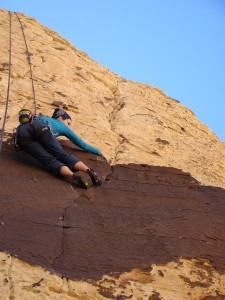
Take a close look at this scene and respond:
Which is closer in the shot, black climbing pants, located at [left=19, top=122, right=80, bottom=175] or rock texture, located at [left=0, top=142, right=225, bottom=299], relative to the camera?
rock texture, located at [left=0, top=142, right=225, bottom=299]

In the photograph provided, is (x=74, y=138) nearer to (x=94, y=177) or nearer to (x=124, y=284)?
(x=94, y=177)

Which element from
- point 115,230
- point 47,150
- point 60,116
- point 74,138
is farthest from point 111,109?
point 115,230

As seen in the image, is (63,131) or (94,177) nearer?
(94,177)

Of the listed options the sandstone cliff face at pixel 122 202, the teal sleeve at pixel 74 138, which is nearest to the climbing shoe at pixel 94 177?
the sandstone cliff face at pixel 122 202

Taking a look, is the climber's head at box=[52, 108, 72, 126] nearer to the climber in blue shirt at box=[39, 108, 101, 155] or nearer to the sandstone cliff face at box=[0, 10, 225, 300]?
the climber in blue shirt at box=[39, 108, 101, 155]

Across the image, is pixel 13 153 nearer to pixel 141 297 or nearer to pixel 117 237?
pixel 117 237

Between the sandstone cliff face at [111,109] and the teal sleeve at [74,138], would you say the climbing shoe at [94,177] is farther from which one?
the sandstone cliff face at [111,109]

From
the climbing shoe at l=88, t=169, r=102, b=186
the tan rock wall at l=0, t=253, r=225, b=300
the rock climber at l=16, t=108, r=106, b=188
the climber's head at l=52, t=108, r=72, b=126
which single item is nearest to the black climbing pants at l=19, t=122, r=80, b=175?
the rock climber at l=16, t=108, r=106, b=188

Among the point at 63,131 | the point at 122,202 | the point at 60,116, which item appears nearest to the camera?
the point at 122,202

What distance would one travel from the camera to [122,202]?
18.9ft

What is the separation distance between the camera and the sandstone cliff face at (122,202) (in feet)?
14.5

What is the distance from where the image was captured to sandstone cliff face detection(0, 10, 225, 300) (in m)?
4.41

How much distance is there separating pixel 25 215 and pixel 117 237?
114cm

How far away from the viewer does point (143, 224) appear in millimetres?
5363
